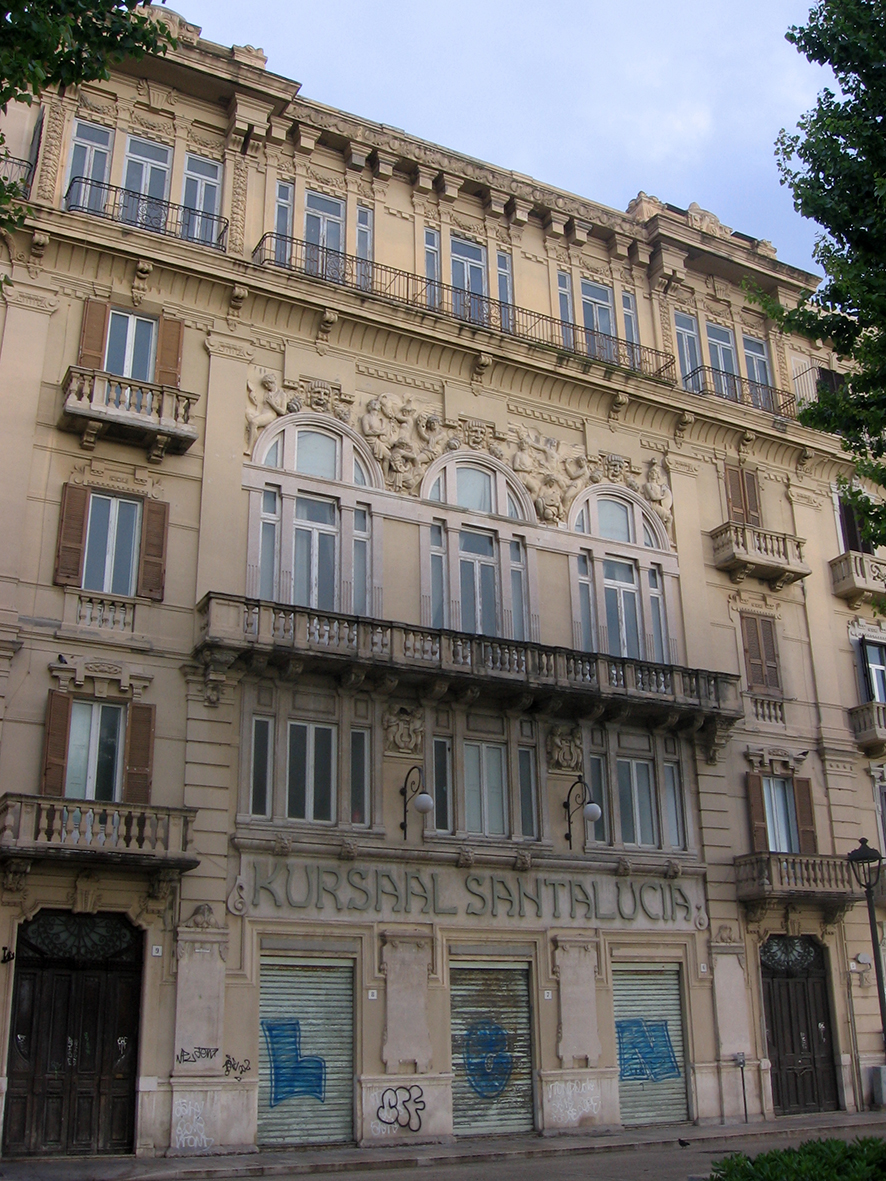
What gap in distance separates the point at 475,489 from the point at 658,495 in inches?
202

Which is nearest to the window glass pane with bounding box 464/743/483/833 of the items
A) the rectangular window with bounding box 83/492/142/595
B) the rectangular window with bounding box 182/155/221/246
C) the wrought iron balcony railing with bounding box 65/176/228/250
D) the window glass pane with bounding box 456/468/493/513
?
the window glass pane with bounding box 456/468/493/513

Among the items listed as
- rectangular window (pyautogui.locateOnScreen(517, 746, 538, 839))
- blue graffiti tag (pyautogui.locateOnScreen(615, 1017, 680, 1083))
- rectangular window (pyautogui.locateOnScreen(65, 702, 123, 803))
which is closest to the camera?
rectangular window (pyautogui.locateOnScreen(65, 702, 123, 803))

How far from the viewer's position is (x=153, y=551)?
76.4ft

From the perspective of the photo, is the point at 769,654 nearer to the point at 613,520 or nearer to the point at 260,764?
the point at 613,520

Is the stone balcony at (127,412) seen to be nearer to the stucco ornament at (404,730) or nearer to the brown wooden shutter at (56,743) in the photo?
the brown wooden shutter at (56,743)

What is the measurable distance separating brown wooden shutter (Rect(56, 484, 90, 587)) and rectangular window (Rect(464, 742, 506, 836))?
28.6 feet

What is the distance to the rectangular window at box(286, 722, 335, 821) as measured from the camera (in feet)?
76.6

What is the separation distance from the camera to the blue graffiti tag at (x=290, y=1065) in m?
21.7

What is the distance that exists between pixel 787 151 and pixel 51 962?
18.2m

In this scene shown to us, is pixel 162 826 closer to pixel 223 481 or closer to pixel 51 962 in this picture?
pixel 51 962

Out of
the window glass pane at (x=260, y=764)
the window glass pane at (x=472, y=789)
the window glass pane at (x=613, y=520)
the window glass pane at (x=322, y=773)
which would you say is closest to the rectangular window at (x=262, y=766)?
the window glass pane at (x=260, y=764)

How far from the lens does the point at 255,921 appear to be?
72.3 ft

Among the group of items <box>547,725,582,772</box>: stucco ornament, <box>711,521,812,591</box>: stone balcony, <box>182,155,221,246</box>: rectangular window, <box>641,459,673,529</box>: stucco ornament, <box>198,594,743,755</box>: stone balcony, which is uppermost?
<box>182,155,221,246</box>: rectangular window

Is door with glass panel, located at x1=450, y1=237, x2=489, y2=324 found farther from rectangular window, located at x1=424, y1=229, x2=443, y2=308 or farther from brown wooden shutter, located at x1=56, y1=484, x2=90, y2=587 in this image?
brown wooden shutter, located at x1=56, y1=484, x2=90, y2=587
